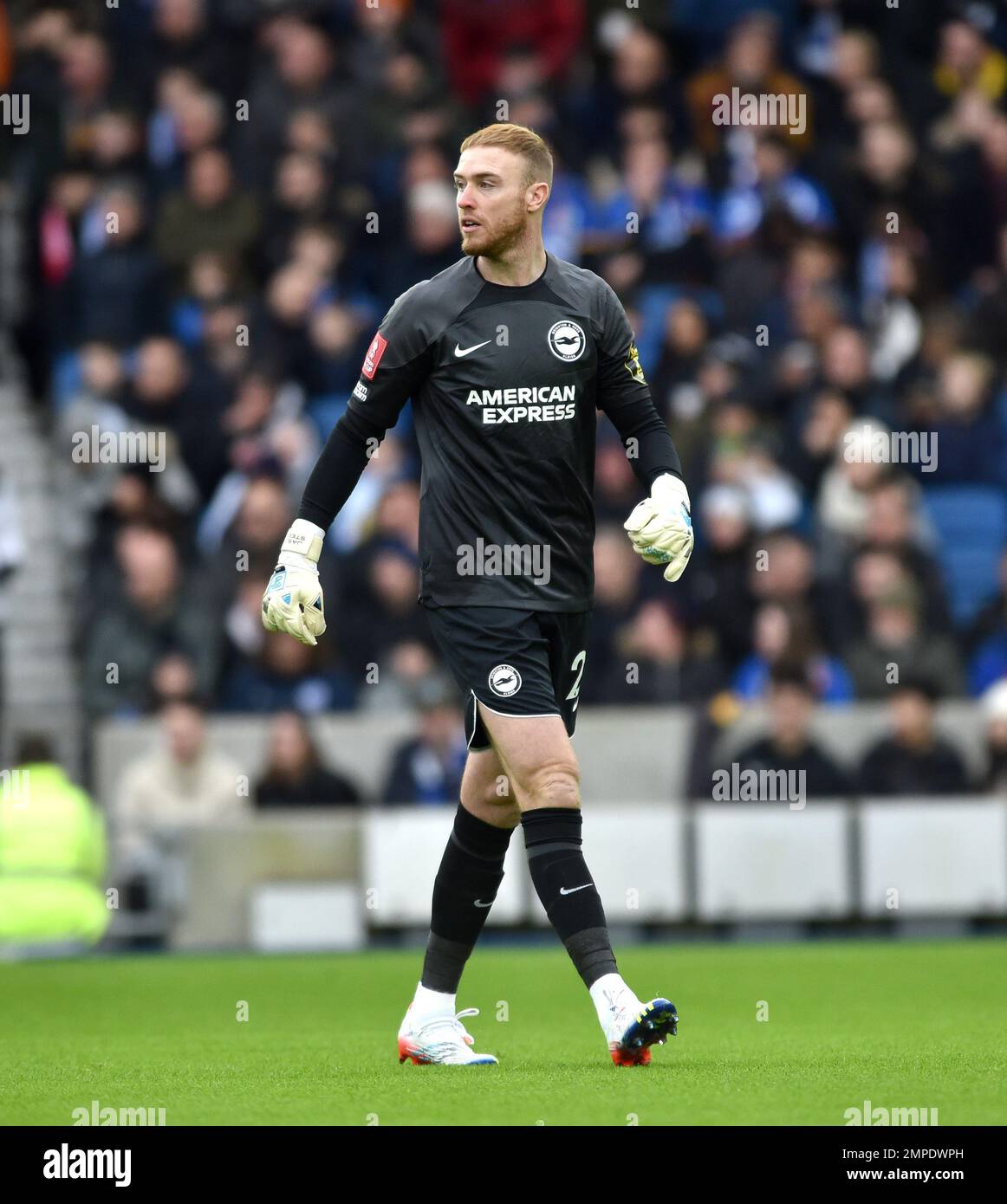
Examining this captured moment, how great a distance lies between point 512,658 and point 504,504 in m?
0.46

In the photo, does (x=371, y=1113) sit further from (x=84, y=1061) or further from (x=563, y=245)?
(x=563, y=245)

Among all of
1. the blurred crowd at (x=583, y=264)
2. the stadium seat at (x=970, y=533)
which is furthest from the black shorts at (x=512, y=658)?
the stadium seat at (x=970, y=533)

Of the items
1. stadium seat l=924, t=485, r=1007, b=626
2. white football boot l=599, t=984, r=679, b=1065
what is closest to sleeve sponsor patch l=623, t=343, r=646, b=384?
white football boot l=599, t=984, r=679, b=1065

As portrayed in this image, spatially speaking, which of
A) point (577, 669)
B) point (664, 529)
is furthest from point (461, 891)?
point (664, 529)

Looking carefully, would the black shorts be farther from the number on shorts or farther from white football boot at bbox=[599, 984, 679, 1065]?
white football boot at bbox=[599, 984, 679, 1065]

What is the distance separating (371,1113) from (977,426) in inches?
438

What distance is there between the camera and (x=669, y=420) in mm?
15578

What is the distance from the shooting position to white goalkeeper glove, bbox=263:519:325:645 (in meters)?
6.66

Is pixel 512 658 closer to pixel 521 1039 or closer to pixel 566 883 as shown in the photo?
pixel 566 883

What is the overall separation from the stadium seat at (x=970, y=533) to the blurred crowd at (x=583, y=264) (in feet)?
0.06

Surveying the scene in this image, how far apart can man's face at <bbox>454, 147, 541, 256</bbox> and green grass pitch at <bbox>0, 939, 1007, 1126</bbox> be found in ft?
7.86

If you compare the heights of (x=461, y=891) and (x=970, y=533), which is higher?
(x=970, y=533)

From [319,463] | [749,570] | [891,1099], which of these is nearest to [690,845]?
[749,570]

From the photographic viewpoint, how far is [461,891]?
7.02 metres
